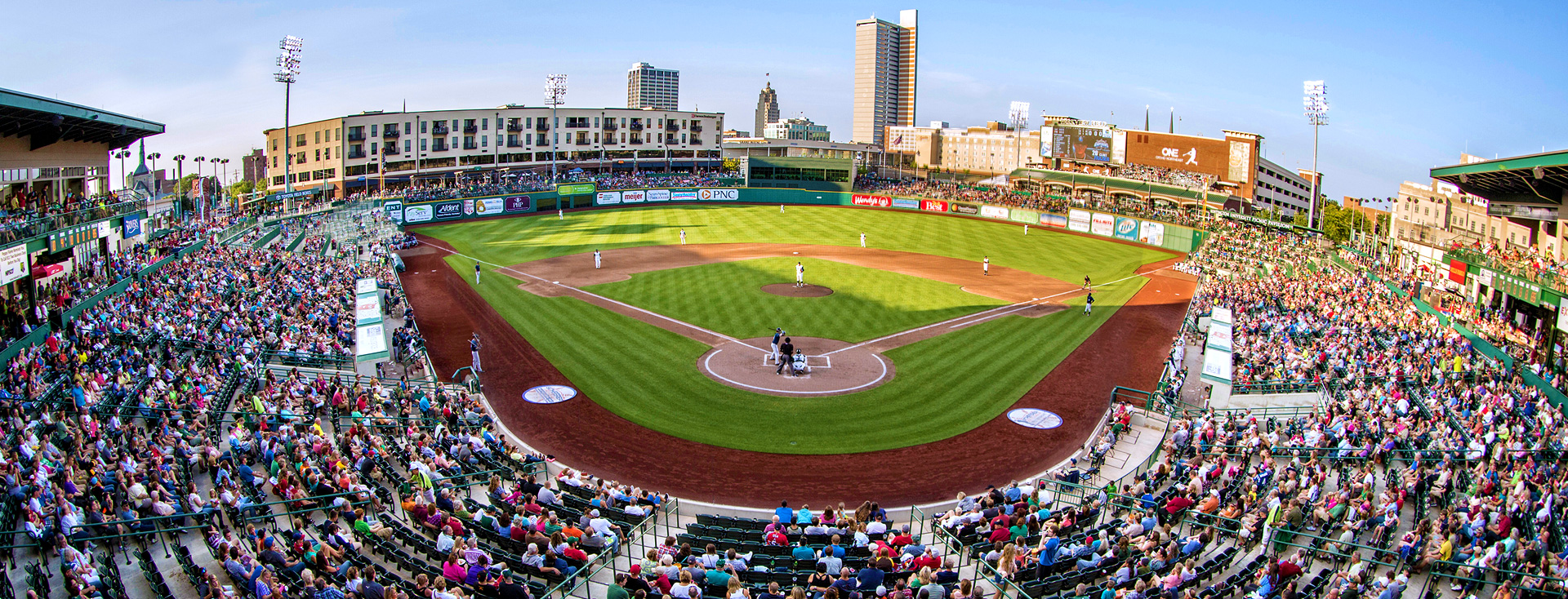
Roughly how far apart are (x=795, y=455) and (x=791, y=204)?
234 feet

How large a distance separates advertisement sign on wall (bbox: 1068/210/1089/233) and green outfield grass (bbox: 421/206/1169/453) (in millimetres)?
13130

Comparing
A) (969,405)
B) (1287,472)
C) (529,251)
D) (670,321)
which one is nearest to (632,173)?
(529,251)

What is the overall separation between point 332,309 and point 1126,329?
110 feet

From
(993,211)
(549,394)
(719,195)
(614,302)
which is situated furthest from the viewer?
(719,195)

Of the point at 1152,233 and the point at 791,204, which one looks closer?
the point at 1152,233

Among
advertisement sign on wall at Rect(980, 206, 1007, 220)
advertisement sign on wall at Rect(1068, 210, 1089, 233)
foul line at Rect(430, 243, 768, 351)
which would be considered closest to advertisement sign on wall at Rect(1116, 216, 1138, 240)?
advertisement sign on wall at Rect(1068, 210, 1089, 233)

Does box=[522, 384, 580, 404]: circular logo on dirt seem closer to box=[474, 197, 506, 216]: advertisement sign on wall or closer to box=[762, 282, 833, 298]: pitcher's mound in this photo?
box=[762, 282, 833, 298]: pitcher's mound

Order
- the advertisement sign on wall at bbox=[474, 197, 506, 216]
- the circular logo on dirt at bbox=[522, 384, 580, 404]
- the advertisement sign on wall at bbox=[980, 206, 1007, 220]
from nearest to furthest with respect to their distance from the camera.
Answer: the circular logo on dirt at bbox=[522, 384, 580, 404] < the advertisement sign on wall at bbox=[474, 197, 506, 216] < the advertisement sign on wall at bbox=[980, 206, 1007, 220]

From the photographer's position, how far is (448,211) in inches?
2995

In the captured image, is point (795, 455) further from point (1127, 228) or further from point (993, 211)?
point (993, 211)

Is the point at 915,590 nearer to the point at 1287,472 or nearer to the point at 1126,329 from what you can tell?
the point at 1287,472

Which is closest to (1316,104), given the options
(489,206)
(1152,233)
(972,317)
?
(1152,233)

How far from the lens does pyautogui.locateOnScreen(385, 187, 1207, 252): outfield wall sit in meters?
72.2

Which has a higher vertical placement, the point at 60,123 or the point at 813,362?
the point at 60,123
